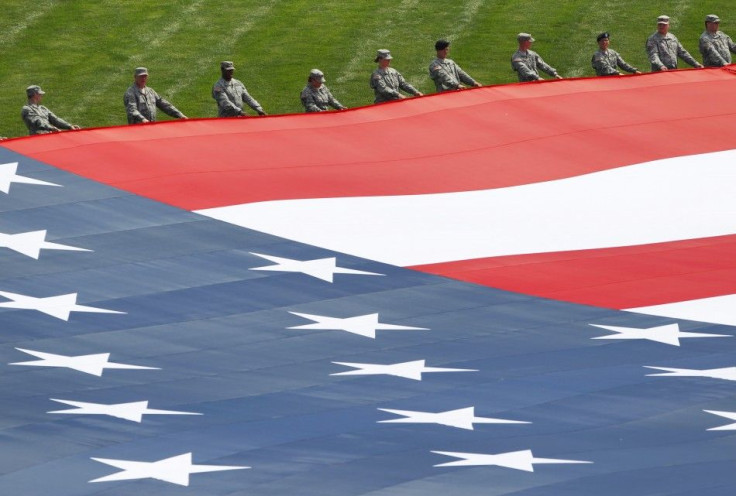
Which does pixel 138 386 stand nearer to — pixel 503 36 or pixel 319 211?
pixel 319 211

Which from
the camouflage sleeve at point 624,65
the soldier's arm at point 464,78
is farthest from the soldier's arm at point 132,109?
the camouflage sleeve at point 624,65

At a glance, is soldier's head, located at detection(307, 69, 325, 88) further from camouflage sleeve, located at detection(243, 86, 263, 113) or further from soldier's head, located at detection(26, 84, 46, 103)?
soldier's head, located at detection(26, 84, 46, 103)

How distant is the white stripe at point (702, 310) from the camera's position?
1350 cm

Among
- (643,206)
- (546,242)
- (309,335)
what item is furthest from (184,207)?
(643,206)

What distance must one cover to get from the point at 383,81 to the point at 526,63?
239cm

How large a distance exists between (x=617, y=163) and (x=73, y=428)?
8.13 metres

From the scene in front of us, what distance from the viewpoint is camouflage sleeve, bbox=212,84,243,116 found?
62.6ft

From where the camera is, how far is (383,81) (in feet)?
65.2

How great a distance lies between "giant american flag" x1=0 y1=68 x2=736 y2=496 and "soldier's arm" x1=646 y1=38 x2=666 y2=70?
254 centimetres

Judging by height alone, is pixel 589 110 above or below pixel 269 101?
above

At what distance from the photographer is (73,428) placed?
10844mm

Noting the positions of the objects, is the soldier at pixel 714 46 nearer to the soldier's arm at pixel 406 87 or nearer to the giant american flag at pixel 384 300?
Answer: the giant american flag at pixel 384 300

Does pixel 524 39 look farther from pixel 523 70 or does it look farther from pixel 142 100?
pixel 142 100

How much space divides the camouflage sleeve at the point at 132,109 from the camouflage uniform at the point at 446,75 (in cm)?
404
